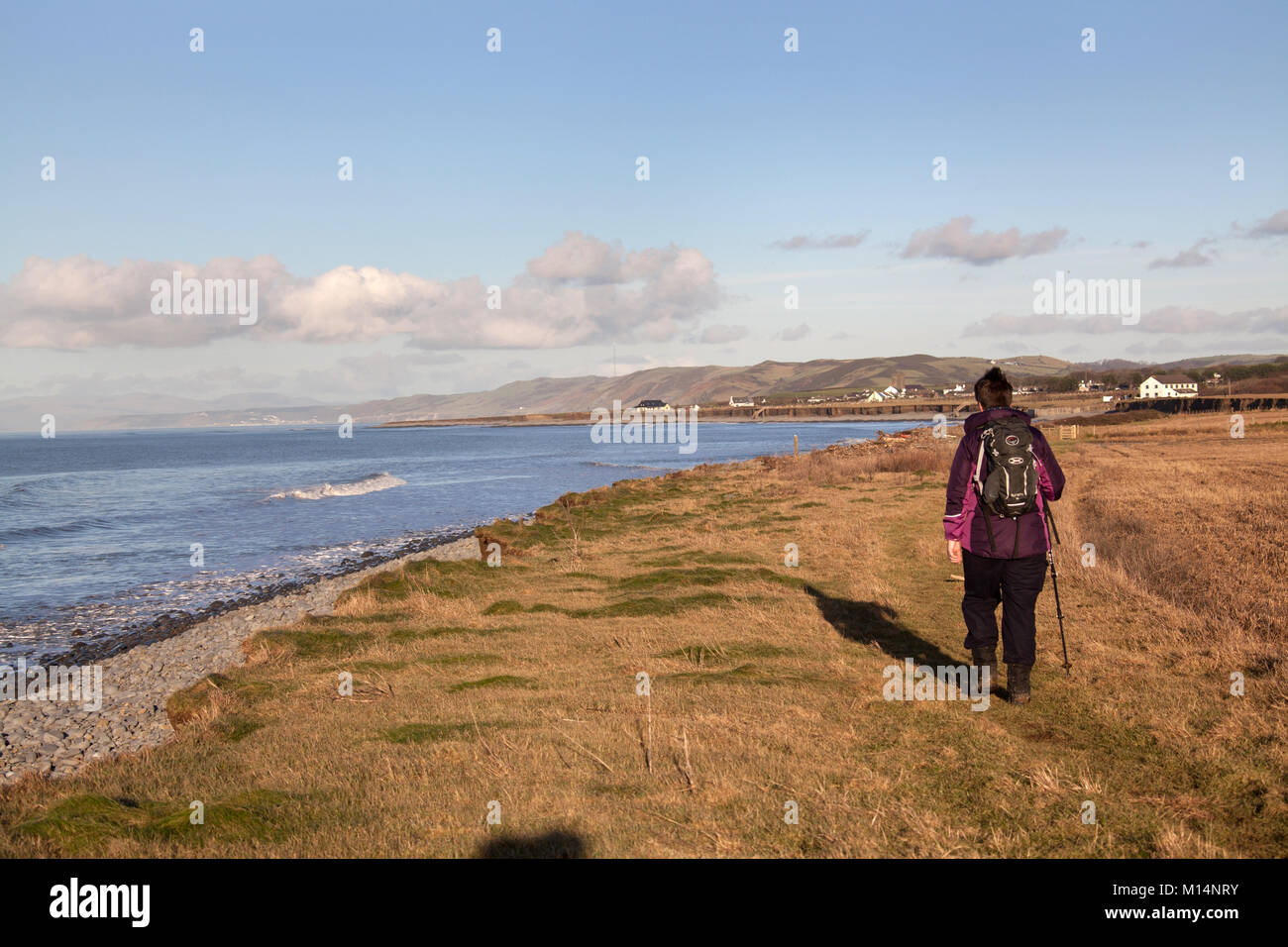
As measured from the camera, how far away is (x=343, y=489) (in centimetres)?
5881

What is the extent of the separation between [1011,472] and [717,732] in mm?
3380

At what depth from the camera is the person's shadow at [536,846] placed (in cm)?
511

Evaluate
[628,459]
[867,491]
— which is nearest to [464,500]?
[867,491]

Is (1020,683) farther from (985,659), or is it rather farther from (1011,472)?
(1011,472)

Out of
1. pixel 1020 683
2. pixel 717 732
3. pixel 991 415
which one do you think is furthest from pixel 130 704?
pixel 991 415

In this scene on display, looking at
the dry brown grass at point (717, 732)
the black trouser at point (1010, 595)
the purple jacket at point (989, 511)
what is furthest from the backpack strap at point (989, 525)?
the dry brown grass at point (717, 732)

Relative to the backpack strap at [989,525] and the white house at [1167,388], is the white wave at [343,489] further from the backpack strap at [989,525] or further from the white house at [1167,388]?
the white house at [1167,388]

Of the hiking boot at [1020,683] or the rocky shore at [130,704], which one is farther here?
the rocky shore at [130,704]

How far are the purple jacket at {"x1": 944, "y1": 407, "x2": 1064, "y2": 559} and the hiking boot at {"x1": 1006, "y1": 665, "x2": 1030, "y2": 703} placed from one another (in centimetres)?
105

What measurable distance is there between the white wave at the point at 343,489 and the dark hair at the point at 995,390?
165ft
